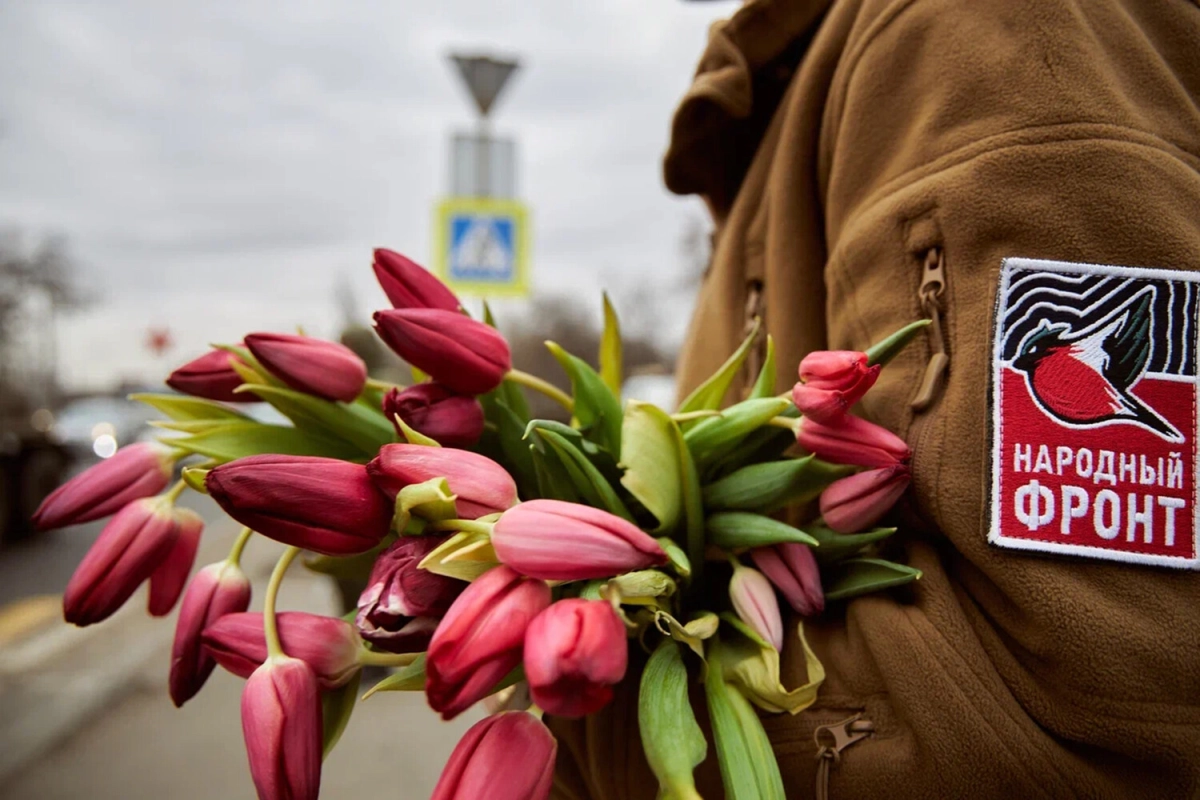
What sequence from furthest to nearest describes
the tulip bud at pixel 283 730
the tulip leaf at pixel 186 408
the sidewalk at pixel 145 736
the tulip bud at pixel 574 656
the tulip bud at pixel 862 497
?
the sidewalk at pixel 145 736 → the tulip leaf at pixel 186 408 → the tulip bud at pixel 862 497 → the tulip bud at pixel 283 730 → the tulip bud at pixel 574 656

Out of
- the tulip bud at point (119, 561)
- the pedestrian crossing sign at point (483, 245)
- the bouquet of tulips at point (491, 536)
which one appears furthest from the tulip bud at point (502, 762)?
the pedestrian crossing sign at point (483, 245)

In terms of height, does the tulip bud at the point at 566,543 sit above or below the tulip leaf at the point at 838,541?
above

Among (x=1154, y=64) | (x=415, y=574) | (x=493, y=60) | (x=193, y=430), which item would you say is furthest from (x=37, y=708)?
(x=1154, y=64)

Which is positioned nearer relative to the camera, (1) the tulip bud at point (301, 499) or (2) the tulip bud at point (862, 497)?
(1) the tulip bud at point (301, 499)

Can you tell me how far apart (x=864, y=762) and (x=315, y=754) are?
392 mm

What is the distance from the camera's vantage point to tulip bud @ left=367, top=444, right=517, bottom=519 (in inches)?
21.2

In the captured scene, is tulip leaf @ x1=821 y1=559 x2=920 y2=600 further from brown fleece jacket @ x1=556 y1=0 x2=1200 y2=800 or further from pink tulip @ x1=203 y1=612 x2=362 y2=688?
pink tulip @ x1=203 y1=612 x2=362 y2=688

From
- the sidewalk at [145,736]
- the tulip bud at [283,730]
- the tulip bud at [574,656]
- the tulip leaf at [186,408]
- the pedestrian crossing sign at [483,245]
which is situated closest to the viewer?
the tulip bud at [574,656]

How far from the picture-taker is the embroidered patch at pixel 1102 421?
61cm

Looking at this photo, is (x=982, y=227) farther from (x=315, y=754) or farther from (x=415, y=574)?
(x=315, y=754)

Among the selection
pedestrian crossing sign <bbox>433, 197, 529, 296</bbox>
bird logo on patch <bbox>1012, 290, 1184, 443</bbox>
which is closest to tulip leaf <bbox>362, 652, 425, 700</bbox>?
bird logo on patch <bbox>1012, 290, 1184, 443</bbox>

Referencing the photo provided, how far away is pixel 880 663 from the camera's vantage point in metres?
0.66

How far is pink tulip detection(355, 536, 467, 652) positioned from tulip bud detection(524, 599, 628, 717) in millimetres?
85

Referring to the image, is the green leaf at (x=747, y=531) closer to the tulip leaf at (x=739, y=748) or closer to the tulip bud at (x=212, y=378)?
the tulip leaf at (x=739, y=748)
